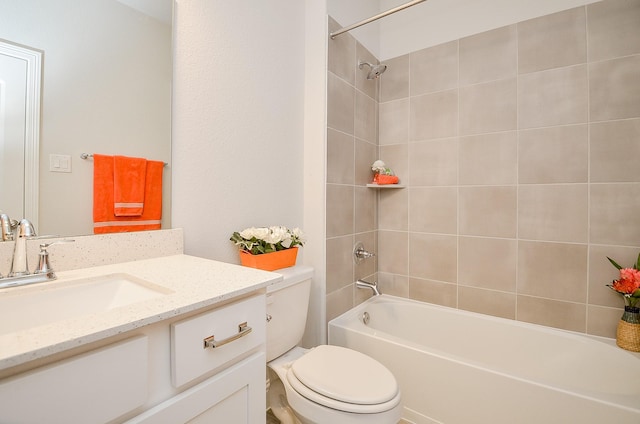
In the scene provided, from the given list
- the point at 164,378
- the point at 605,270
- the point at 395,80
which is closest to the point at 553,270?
the point at 605,270

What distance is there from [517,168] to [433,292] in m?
0.95

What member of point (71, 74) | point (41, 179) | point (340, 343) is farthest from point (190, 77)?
point (340, 343)

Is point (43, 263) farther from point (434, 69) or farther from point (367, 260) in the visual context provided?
point (434, 69)

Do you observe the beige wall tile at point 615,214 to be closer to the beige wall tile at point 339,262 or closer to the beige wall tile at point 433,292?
the beige wall tile at point 433,292

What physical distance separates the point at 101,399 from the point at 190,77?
1127 mm

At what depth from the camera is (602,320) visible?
1594 mm

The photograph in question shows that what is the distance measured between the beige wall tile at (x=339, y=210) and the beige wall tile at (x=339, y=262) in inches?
2.1

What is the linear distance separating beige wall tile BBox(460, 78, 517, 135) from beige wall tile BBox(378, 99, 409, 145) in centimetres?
37

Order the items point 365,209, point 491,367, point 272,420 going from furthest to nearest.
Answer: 1. point 365,209
2. point 272,420
3. point 491,367

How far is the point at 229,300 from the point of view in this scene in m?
0.76

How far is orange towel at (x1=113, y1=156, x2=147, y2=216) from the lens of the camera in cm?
105

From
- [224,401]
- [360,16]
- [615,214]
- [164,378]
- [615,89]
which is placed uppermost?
[360,16]

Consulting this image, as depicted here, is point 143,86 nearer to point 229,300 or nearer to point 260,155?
point 260,155

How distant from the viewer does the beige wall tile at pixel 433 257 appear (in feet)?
6.58
